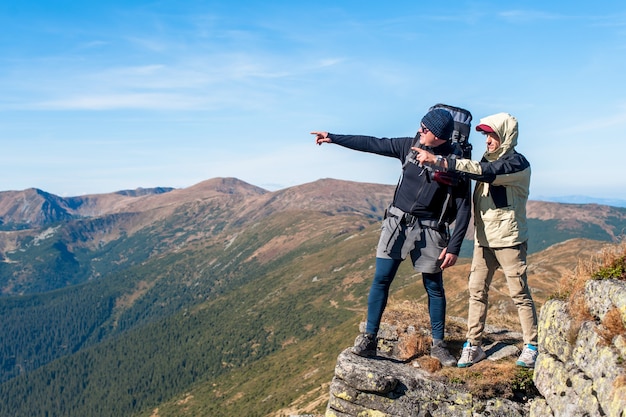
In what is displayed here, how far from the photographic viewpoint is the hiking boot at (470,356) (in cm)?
1180

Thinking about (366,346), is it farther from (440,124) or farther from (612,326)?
A: (440,124)

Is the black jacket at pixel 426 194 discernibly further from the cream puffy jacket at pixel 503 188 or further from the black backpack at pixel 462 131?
the cream puffy jacket at pixel 503 188

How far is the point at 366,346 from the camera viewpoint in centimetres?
1255

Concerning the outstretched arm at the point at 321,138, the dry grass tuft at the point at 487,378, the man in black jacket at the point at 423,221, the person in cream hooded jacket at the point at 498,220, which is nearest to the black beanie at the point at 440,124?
the man in black jacket at the point at 423,221

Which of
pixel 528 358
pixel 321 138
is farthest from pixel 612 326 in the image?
pixel 321 138

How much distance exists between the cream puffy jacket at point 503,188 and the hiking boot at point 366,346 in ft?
14.0

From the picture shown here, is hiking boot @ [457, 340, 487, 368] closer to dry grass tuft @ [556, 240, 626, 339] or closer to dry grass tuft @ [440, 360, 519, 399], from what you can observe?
dry grass tuft @ [440, 360, 519, 399]

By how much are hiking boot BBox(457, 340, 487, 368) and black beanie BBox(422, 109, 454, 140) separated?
589cm

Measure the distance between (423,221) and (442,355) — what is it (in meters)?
3.94

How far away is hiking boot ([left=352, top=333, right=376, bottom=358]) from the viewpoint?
41.2 ft

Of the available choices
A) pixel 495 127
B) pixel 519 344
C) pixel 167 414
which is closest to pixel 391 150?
pixel 495 127

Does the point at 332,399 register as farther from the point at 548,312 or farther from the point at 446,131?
the point at 446,131

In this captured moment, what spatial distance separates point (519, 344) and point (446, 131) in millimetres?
7639

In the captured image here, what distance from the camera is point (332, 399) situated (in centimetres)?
1216
